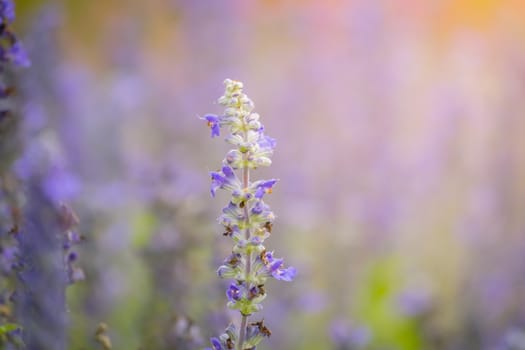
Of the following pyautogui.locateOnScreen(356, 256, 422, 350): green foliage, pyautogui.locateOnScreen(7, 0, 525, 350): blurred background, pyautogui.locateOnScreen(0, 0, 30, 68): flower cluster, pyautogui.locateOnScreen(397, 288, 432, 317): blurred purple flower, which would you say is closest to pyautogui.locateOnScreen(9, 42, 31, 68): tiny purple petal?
pyautogui.locateOnScreen(0, 0, 30, 68): flower cluster

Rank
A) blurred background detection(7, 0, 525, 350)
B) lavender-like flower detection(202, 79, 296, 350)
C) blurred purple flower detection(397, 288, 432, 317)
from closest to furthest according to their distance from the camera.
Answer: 1. lavender-like flower detection(202, 79, 296, 350)
2. blurred background detection(7, 0, 525, 350)
3. blurred purple flower detection(397, 288, 432, 317)

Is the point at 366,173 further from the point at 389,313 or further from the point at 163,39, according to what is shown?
the point at 163,39

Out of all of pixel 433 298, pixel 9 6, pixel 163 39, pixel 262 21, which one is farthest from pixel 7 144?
pixel 262 21

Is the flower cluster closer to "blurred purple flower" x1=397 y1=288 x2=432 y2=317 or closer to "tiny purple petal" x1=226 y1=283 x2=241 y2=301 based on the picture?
"tiny purple petal" x1=226 y1=283 x2=241 y2=301

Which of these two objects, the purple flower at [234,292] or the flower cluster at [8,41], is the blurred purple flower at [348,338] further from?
the flower cluster at [8,41]

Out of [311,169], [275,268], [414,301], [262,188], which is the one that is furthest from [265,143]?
[311,169]

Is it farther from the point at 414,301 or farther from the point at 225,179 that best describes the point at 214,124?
the point at 414,301
